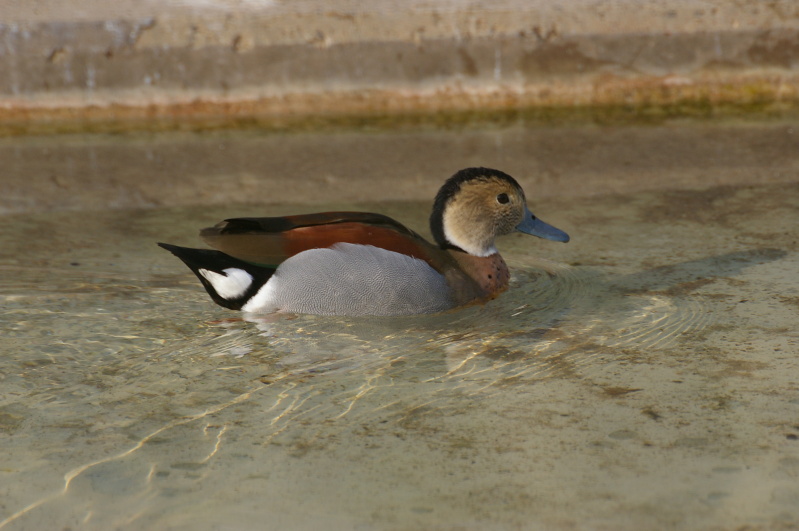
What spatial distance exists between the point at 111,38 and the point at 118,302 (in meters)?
4.31

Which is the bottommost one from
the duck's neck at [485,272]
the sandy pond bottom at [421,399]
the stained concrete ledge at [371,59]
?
the sandy pond bottom at [421,399]

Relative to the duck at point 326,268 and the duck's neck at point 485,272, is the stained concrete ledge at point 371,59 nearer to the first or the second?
the duck's neck at point 485,272

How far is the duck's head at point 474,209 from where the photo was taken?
497 cm

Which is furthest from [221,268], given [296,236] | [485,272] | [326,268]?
[485,272]

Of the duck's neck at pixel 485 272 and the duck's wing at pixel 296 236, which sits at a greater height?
the duck's wing at pixel 296 236

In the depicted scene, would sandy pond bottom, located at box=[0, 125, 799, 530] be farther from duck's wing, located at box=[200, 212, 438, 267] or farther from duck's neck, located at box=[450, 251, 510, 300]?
duck's wing, located at box=[200, 212, 438, 267]

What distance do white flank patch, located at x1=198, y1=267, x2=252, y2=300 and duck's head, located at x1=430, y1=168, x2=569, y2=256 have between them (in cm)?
97

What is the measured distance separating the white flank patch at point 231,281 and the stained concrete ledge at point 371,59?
4.18 m

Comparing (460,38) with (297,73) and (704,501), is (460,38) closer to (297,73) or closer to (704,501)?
(297,73)

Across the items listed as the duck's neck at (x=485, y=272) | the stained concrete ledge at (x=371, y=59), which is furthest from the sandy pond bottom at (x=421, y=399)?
the stained concrete ledge at (x=371, y=59)

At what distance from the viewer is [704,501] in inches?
122

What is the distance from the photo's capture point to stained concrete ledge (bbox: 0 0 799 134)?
8.52 meters

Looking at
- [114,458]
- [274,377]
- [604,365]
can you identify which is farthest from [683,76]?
[114,458]

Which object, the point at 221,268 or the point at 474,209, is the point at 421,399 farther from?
the point at 474,209
